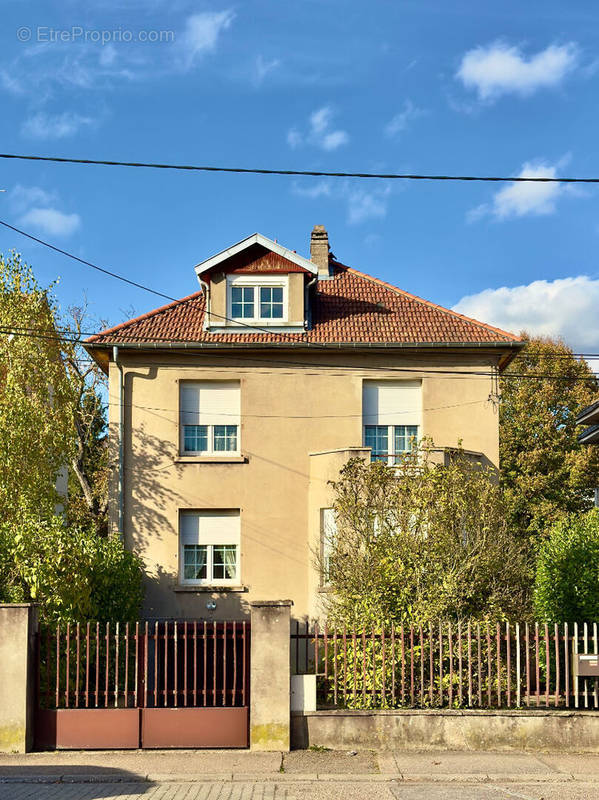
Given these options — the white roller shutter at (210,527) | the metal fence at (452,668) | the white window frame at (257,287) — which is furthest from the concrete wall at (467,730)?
the white window frame at (257,287)

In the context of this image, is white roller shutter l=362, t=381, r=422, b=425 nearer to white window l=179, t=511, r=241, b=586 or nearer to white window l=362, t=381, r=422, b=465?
white window l=362, t=381, r=422, b=465

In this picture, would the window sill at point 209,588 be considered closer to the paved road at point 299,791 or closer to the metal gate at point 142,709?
the metal gate at point 142,709

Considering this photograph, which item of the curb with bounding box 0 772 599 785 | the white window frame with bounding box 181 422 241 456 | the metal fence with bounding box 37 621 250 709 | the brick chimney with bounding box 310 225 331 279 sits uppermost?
the brick chimney with bounding box 310 225 331 279

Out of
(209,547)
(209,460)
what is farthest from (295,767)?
(209,460)

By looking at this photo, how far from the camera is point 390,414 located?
20.5m

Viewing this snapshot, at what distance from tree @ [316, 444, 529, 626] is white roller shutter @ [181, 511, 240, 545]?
5.38 metres

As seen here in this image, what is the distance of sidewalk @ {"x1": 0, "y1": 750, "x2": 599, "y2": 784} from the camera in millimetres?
10828

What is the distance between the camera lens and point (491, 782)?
10.7 m

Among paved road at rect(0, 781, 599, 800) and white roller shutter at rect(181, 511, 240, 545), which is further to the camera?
white roller shutter at rect(181, 511, 240, 545)

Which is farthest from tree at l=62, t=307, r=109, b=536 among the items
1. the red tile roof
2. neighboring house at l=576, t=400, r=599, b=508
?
neighboring house at l=576, t=400, r=599, b=508

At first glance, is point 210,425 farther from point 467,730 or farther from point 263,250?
point 467,730

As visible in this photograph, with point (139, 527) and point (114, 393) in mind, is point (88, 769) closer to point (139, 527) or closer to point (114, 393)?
point (139, 527)

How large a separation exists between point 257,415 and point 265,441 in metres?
0.62

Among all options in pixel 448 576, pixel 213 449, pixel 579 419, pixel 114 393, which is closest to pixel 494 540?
pixel 448 576
